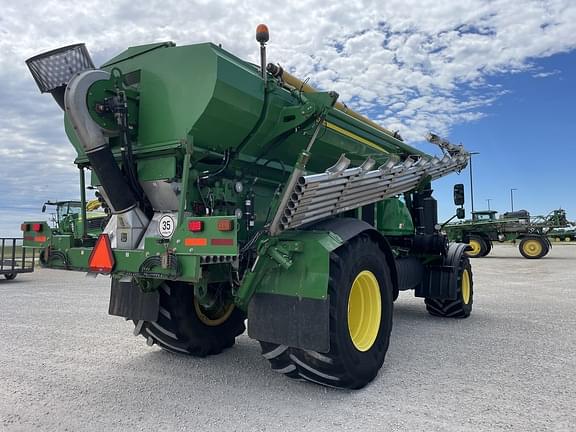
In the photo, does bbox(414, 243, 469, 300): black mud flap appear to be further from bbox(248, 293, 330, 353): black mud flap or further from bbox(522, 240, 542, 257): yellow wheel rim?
bbox(522, 240, 542, 257): yellow wheel rim

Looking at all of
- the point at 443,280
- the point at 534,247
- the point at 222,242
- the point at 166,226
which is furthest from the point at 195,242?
the point at 534,247

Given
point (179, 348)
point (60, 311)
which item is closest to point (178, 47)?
point (179, 348)

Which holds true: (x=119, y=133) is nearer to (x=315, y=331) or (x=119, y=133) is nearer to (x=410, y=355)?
(x=315, y=331)

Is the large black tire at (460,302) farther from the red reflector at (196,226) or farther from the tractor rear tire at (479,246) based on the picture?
the tractor rear tire at (479,246)

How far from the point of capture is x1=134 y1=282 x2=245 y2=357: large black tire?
4.77m

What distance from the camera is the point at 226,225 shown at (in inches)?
130

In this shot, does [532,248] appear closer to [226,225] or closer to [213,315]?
[213,315]

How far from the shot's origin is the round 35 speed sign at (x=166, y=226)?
396 cm

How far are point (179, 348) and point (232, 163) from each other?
6.84ft

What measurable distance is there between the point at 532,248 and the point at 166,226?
23568 millimetres

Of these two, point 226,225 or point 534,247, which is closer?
point 226,225

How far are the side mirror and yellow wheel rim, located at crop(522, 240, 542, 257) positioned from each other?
18.1 metres

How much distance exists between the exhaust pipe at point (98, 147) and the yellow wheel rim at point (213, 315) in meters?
1.19

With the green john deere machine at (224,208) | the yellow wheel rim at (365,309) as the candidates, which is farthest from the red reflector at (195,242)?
the yellow wheel rim at (365,309)
